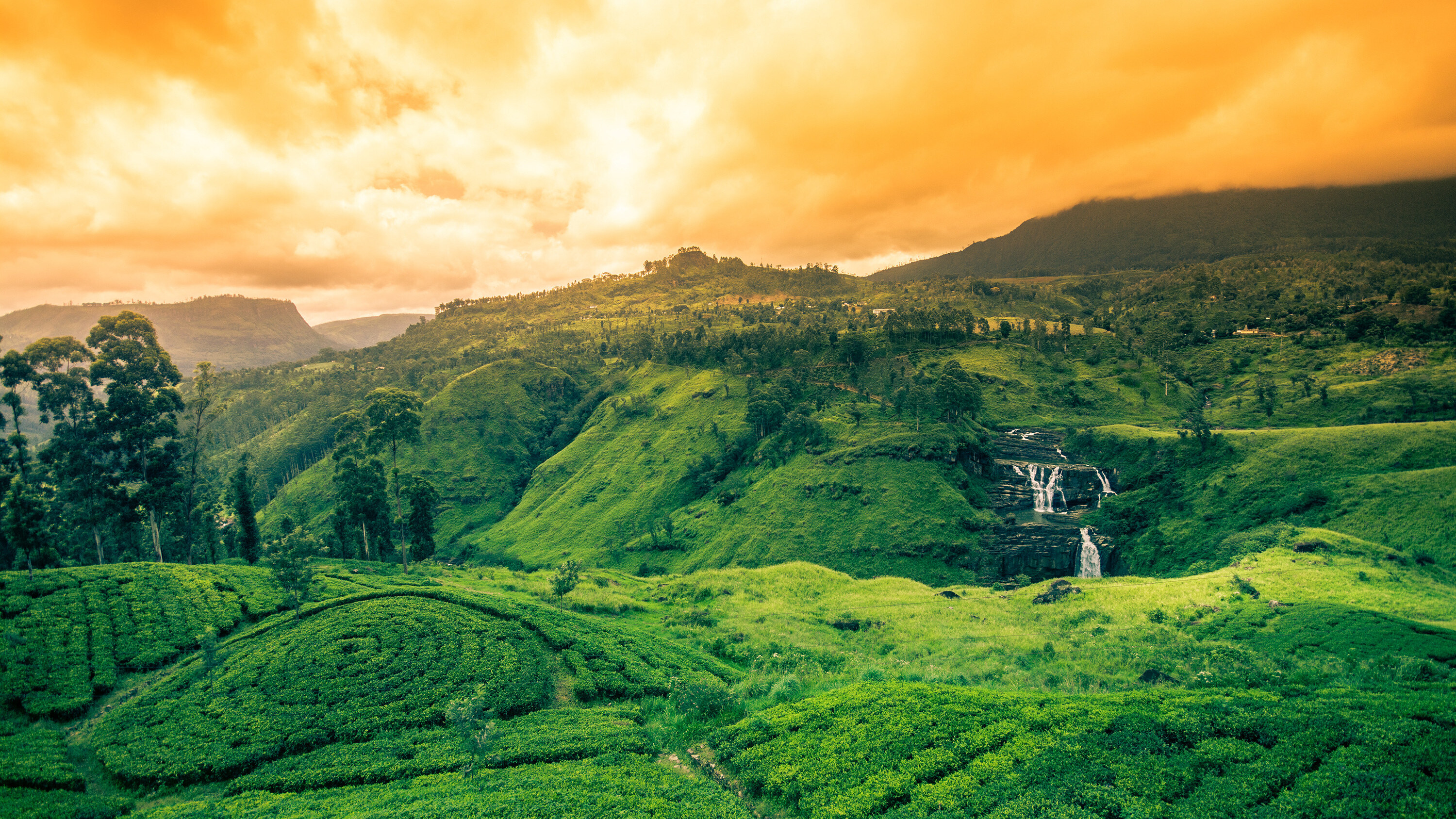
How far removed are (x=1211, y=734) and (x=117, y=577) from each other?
72.0 metres

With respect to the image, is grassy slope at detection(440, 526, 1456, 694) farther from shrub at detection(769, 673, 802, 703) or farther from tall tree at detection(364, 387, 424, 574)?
tall tree at detection(364, 387, 424, 574)

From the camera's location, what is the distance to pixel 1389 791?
1594 centimetres

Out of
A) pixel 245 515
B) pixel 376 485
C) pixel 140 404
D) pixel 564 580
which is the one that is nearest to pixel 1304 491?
pixel 564 580

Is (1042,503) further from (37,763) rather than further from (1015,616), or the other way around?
(37,763)

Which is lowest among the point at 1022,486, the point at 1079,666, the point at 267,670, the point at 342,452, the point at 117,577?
the point at 1022,486

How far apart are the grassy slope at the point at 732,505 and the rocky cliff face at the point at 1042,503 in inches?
259

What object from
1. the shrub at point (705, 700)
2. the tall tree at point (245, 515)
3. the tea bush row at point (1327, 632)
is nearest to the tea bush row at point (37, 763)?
the shrub at point (705, 700)

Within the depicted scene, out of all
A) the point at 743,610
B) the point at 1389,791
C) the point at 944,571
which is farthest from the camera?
the point at 944,571

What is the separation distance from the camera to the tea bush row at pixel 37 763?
24344mm

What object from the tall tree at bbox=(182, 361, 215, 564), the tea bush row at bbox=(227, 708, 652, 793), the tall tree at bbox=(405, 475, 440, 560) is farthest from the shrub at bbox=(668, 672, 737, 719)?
the tall tree at bbox=(405, 475, 440, 560)

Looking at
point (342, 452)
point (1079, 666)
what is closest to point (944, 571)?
point (1079, 666)

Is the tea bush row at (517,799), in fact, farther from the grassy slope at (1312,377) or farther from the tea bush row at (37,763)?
the grassy slope at (1312,377)

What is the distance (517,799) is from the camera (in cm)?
2177

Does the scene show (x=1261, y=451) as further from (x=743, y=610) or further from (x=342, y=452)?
(x=342, y=452)
